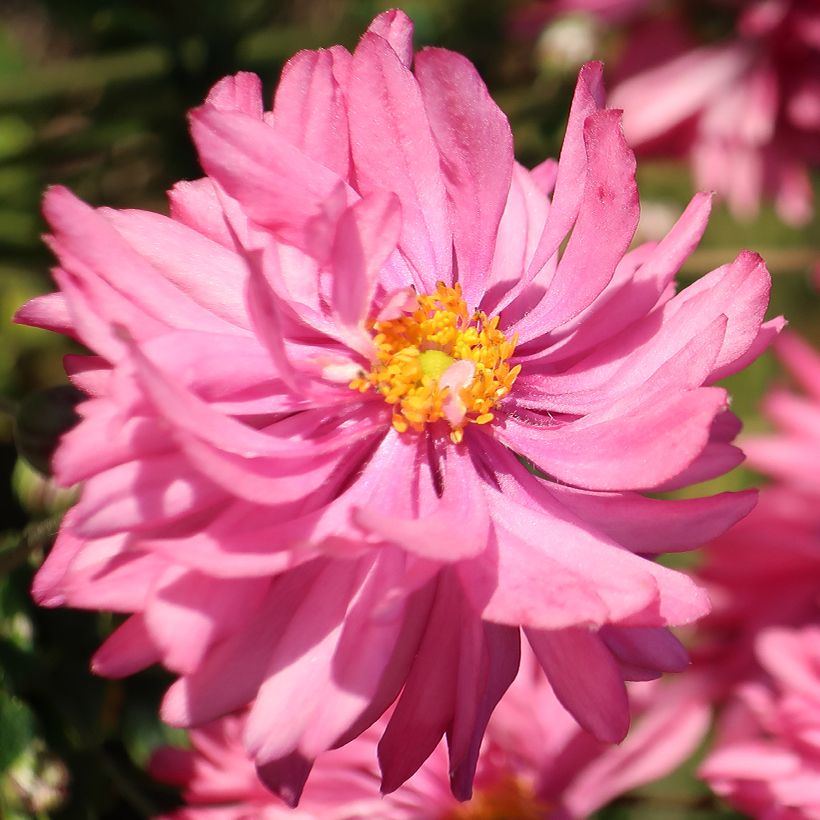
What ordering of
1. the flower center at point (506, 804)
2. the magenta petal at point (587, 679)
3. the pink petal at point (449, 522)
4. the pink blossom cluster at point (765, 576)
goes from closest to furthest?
the pink petal at point (449, 522), the magenta petal at point (587, 679), the flower center at point (506, 804), the pink blossom cluster at point (765, 576)

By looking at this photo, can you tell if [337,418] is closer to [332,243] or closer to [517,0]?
[332,243]

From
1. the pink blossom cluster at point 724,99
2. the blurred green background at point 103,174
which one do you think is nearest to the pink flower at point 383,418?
the blurred green background at point 103,174

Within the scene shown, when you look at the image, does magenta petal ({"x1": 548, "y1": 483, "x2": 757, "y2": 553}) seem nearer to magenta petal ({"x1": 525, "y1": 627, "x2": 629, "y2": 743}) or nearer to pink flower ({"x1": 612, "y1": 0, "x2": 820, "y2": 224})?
magenta petal ({"x1": 525, "y1": 627, "x2": 629, "y2": 743})

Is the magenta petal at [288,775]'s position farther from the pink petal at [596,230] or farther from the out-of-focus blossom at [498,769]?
the pink petal at [596,230]

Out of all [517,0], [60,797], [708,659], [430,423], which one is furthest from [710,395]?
[517,0]

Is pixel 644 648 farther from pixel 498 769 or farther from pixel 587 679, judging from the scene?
pixel 498 769

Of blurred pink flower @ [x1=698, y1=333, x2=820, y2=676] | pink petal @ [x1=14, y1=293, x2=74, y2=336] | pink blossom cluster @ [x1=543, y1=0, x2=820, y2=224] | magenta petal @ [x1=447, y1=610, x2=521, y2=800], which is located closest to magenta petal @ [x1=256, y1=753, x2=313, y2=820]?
magenta petal @ [x1=447, y1=610, x2=521, y2=800]
